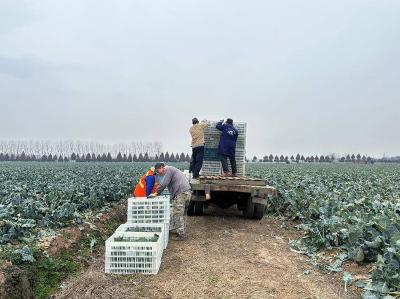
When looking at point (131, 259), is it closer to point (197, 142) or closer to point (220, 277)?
point (220, 277)

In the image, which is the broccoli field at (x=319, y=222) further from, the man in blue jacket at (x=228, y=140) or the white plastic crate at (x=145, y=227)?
the man in blue jacket at (x=228, y=140)

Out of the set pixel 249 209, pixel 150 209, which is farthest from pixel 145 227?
pixel 249 209

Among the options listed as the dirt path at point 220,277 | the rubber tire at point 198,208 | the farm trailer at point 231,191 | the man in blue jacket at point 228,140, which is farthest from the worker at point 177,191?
the man in blue jacket at point 228,140

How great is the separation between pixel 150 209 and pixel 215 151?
4.51 m

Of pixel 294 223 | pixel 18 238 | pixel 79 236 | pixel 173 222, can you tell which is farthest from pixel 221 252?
pixel 294 223

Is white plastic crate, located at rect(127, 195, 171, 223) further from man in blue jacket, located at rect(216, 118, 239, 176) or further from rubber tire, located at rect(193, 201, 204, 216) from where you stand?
man in blue jacket, located at rect(216, 118, 239, 176)

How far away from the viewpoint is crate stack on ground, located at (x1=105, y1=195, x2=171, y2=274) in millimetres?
6298

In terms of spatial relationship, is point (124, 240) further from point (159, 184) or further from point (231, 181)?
point (231, 181)

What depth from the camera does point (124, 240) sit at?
6.72 metres

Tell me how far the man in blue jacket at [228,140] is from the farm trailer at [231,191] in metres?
0.78

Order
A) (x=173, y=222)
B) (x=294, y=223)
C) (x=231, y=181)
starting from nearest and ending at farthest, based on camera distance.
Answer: (x=173, y=222) → (x=231, y=181) → (x=294, y=223)

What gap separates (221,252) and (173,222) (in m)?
1.46

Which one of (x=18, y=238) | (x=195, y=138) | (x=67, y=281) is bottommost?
(x=67, y=281)

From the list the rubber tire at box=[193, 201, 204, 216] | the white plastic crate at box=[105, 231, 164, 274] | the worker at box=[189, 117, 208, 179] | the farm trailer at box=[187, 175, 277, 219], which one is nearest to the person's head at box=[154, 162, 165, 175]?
the farm trailer at box=[187, 175, 277, 219]
